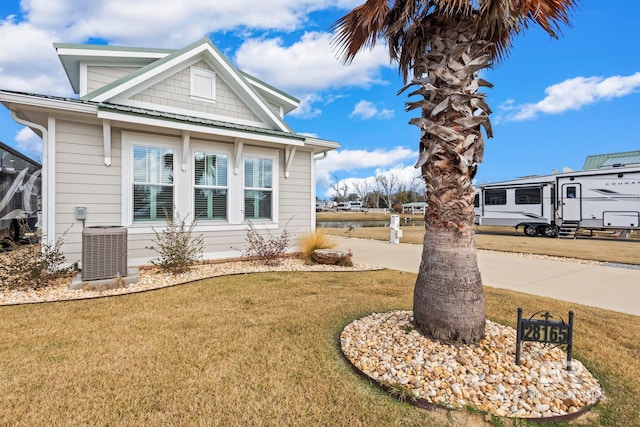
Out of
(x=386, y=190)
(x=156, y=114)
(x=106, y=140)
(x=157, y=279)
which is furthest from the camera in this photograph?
(x=386, y=190)

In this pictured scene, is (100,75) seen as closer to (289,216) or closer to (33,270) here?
(33,270)

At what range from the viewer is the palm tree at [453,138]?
9.88 ft

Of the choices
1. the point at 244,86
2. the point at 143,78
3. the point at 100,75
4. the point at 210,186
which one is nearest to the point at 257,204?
the point at 210,186

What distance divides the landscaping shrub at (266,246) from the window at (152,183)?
2.03 metres

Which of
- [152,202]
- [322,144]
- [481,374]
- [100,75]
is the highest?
[100,75]

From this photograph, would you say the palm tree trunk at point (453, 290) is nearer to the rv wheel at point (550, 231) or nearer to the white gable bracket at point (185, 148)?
the white gable bracket at point (185, 148)

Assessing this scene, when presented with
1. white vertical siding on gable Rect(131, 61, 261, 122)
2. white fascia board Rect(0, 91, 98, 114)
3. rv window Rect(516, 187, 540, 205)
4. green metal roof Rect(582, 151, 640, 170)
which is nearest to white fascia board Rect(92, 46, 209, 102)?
white vertical siding on gable Rect(131, 61, 261, 122)

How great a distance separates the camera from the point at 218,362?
300 cm

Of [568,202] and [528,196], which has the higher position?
[528,196]

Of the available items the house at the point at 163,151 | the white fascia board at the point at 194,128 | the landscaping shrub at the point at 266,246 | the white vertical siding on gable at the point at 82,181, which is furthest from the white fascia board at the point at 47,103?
the landscaping shrub at the point at 266,246

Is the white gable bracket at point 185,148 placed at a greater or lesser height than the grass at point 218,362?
greater

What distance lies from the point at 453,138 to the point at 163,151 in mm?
6410

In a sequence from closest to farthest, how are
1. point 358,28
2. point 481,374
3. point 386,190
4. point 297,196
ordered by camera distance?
point 481,374
point 358,28
point 297,196
point 386,190

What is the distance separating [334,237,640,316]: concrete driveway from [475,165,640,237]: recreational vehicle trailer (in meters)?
7.84
